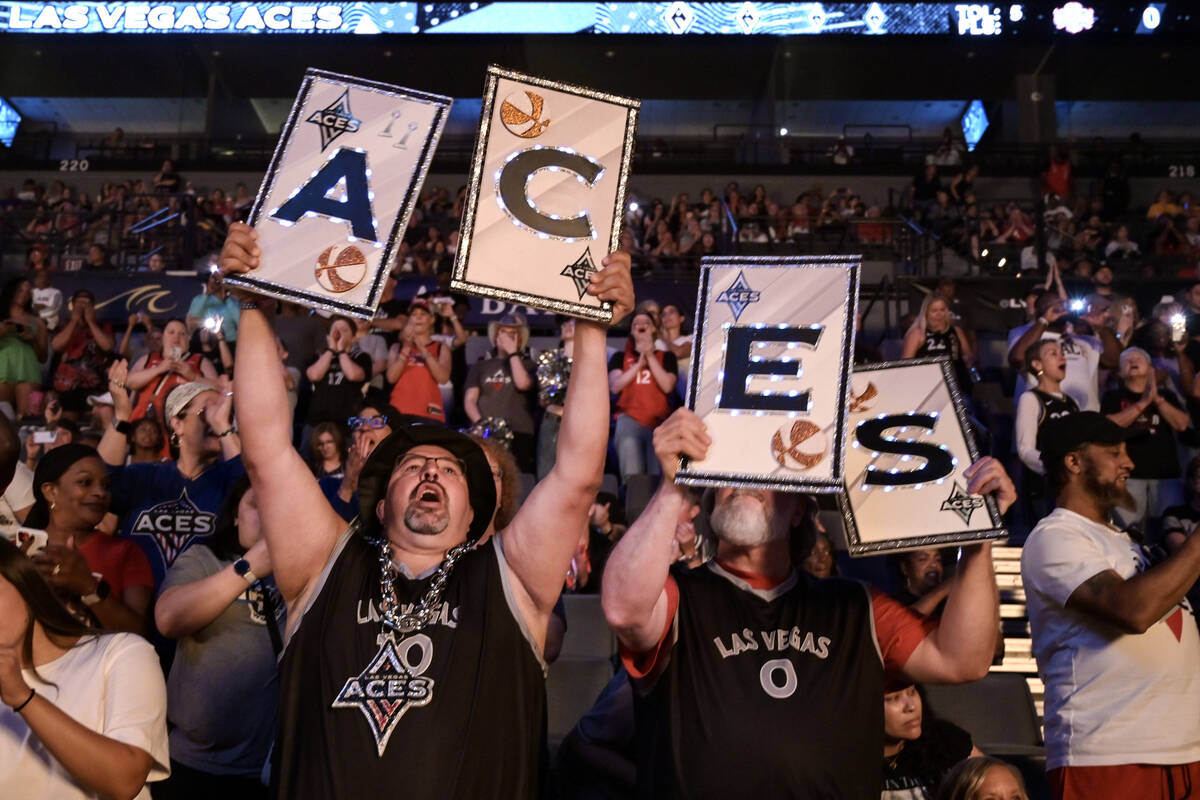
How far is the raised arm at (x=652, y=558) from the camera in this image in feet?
8.37

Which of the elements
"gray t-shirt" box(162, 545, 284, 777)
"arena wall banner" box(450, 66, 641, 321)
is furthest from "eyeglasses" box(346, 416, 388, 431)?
"arena wall banner" box(450, 66, 641, 321)

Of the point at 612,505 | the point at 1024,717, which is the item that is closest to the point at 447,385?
the point at 612,505

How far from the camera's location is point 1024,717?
16.0ft

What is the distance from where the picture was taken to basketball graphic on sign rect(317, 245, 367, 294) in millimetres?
2779

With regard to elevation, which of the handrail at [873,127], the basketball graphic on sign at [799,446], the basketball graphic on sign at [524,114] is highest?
the handrail at [873,127]

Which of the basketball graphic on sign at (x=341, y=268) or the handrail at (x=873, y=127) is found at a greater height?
the handrail at (x=873, y=127)

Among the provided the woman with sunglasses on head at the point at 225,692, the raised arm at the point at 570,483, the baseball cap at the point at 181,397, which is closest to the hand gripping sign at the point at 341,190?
Answer: the raised arm at the point at 570,483

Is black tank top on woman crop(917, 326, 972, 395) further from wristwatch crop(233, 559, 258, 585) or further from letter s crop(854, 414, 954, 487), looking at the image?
wristwatch crop(233, 559, 258, 585)

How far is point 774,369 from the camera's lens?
2805mm

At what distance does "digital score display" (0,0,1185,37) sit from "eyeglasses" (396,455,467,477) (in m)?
18.6

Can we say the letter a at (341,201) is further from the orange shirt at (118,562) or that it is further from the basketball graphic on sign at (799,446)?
the orange shirt at (118,562)

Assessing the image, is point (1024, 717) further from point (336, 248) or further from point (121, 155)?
point (121, 155)

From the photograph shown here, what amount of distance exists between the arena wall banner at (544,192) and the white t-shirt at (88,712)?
1.14 meters

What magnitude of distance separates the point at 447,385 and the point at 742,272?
5.03 m
